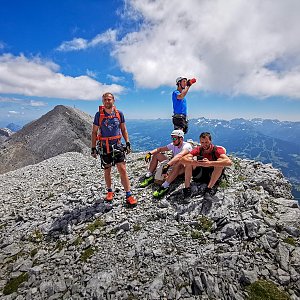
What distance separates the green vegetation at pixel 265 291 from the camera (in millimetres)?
5584

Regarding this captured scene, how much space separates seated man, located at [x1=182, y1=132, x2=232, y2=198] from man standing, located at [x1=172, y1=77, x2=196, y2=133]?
12.0ft

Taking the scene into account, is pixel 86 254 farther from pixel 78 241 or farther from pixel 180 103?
pixel 180 103

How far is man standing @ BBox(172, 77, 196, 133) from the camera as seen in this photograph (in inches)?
486

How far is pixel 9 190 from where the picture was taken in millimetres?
15852

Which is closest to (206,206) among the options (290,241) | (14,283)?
(290,241)

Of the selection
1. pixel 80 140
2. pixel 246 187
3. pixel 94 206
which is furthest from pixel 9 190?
pixel 80 140

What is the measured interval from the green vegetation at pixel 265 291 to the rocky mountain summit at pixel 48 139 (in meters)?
28.1

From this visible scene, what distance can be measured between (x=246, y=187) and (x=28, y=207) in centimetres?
1060

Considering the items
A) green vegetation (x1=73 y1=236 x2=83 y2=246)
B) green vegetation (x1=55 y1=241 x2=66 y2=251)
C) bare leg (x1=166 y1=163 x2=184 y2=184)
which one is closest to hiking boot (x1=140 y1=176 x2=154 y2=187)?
bare leg (x1=166 y1=163 x2=184 y2=184)

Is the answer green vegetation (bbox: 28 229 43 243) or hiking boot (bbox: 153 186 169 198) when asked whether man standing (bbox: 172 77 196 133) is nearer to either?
hiking boot (bbox: 153 186 169 198)

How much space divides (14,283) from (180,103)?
1053 centimetres

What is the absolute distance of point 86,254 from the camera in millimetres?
7930

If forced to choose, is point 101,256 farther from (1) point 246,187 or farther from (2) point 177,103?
(2) point 177,103

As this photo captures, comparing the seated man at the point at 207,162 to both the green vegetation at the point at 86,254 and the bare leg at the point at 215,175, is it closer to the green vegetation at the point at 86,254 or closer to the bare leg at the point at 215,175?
the bare leg at the point at 215,175
